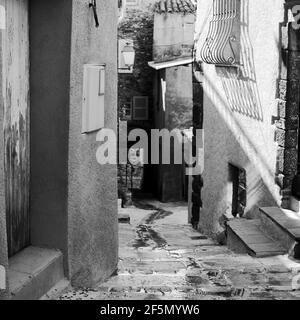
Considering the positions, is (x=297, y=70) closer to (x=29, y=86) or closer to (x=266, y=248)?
(x=266, y=248)

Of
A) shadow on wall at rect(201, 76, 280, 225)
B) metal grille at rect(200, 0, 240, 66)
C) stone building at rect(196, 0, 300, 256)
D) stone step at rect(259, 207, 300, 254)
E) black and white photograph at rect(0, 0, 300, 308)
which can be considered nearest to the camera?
black and white photograph at rect(0, 0, 300, 308)

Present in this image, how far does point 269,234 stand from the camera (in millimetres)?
8172

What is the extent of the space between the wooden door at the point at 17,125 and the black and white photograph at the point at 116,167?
14mm

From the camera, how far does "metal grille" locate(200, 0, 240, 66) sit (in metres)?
10.6

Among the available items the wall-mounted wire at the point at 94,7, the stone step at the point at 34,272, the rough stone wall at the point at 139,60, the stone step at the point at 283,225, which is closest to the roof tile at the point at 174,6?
the rough stone wall at the point at 139,60

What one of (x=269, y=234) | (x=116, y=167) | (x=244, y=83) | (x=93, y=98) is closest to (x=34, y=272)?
(x=93, y=98)

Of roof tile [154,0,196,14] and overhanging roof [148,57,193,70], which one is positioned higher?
roof tile [154,0,196,14]

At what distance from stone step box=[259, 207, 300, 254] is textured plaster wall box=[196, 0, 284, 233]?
1.60 ft

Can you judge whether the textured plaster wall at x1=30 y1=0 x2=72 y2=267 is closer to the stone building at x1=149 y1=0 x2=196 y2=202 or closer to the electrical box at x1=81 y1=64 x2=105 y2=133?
the electrical box at x1=81 y1=64 x2=105 y2=133

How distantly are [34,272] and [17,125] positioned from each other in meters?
1.02

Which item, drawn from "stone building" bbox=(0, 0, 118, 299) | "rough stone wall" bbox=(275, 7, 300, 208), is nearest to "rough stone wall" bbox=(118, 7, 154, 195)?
"rough stone wall" bbox=(275, 7, 300, 208)

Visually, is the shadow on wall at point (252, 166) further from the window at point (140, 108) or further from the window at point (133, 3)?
the window at point (133, 3)

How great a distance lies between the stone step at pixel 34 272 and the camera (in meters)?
4.01

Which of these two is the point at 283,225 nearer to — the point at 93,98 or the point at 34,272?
the point at 93,98
